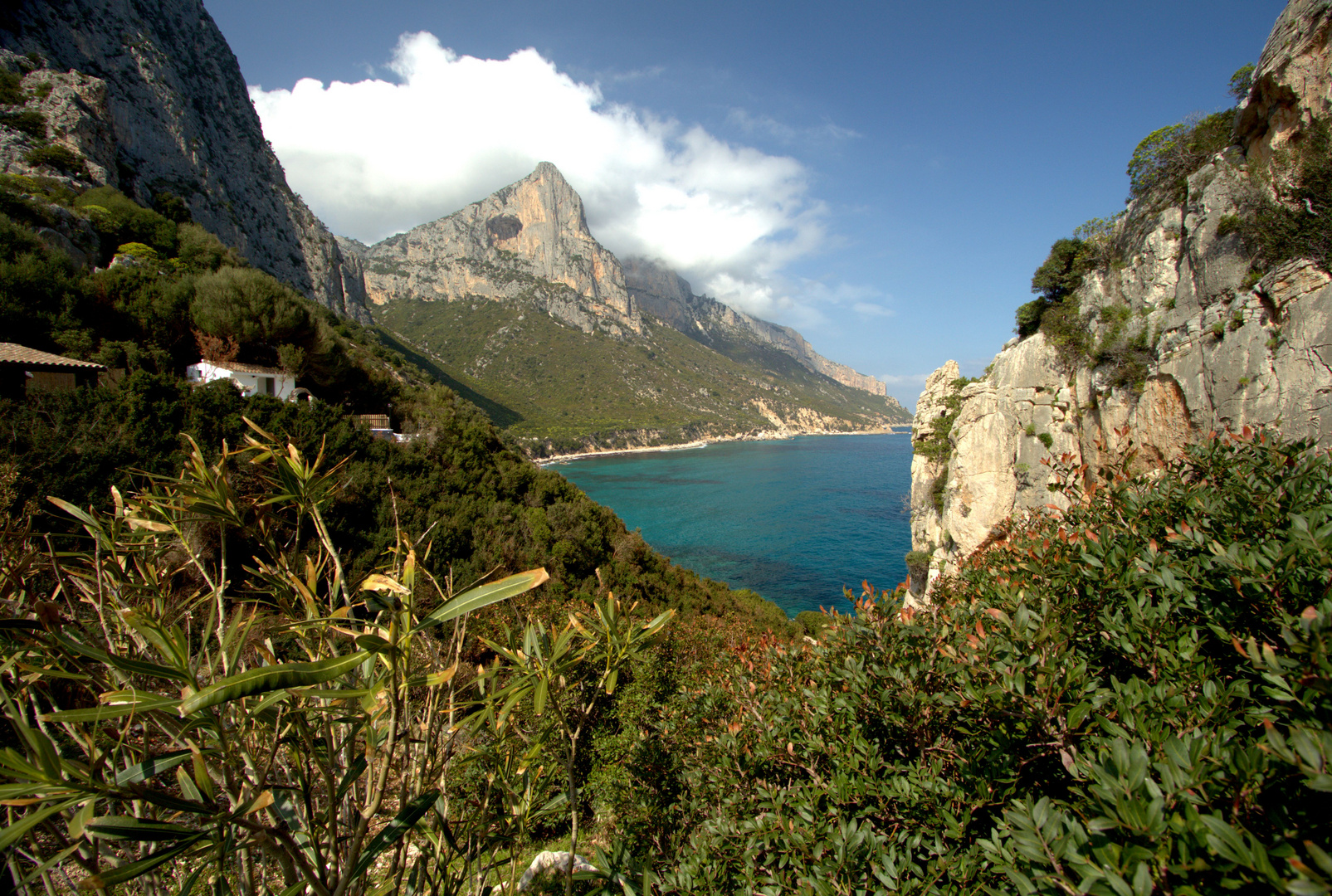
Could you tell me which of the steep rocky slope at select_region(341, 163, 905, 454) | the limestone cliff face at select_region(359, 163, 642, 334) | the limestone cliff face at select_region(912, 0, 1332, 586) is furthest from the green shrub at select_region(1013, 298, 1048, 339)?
the limestone cliff face at select_region(359, 163, 642, 334)

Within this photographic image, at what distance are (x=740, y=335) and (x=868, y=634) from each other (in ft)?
608

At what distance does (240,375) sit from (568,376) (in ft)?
238

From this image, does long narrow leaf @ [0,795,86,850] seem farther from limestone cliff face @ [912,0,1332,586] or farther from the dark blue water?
the dark blue water

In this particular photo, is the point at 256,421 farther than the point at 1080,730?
Yes

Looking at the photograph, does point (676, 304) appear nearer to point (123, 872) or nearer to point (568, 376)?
point (568, 376)

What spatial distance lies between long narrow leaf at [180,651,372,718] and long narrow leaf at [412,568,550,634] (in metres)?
0.15

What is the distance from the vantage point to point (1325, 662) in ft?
3.71

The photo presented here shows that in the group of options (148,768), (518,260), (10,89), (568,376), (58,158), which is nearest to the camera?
(148,768)

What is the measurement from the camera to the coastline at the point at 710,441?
67306mm

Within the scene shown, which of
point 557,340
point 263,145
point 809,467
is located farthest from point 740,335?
point 263,145

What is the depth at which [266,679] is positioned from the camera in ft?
2.64

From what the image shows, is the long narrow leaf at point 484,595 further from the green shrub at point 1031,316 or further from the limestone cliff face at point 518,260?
the limestone cliff face at point 518,260

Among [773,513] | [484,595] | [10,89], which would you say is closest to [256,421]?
[484,595]

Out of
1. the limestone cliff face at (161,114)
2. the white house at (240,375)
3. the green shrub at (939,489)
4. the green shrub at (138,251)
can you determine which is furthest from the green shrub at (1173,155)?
the limestone cliff face at (161,114)
